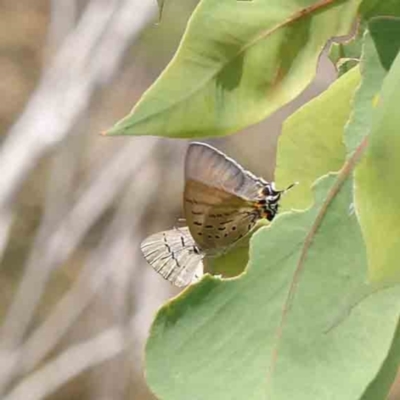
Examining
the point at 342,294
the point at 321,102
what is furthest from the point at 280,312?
the point at 321,102

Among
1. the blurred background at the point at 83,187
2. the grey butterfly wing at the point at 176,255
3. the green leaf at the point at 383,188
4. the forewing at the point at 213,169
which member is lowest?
the blurred background at the point at 83,187

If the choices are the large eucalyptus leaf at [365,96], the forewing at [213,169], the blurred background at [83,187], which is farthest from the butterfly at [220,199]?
the blurred background at [83,187]

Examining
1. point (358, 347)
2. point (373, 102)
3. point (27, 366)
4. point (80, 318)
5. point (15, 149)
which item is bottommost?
point (80, 318)

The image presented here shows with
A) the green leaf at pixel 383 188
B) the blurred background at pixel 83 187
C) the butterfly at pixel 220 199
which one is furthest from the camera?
the blurred background at pixel 83 187

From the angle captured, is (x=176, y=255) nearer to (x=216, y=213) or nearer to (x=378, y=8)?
(x=216, y=213)

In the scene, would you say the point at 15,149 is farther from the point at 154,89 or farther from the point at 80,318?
the point at 80,318

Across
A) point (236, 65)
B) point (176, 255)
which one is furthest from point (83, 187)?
point (236, 65)

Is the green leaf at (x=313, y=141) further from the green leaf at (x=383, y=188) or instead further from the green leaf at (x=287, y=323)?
the green leaf at (x=383, y=188)

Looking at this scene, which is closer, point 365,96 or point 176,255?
point 365,96
